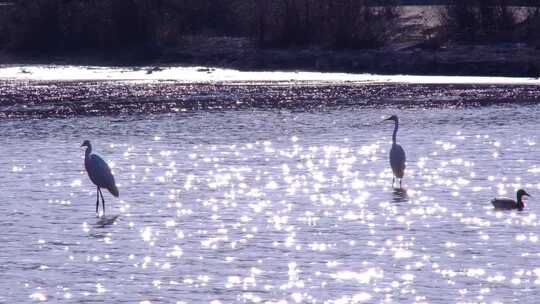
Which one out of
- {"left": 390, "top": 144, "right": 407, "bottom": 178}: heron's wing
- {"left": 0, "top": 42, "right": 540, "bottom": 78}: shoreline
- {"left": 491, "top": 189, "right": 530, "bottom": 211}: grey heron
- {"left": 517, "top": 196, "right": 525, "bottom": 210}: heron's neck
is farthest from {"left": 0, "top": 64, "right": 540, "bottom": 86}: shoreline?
{"left": 491, "top": 189, "right": 530, "bottom": 211}: grey heron

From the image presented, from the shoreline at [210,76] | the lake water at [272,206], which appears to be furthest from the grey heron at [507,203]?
the shoreline at [210,76]

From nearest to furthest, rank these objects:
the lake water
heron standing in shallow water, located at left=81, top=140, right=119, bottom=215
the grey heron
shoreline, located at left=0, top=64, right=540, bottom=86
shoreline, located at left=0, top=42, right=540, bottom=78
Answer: the lake water, the grey heron, heron standing in shallow water, located at left=81, top=140, right=119, bottom=215, shoreline, located at left=0, top=64, right=540, bottom=86, shoreline, located at left=0, top=42, right=540, bottom=78

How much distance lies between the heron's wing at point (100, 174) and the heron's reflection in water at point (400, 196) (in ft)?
13.2

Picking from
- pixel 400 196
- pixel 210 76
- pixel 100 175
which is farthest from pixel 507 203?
pixel 210 76

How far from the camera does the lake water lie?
44.6ft

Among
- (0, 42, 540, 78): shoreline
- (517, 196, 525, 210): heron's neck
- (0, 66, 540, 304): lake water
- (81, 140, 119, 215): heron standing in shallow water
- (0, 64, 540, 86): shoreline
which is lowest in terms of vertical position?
(0, 66, 540, 304): lake water

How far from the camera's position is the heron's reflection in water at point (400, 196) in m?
19.2

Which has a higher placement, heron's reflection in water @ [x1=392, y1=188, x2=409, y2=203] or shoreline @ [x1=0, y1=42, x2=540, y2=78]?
shoreline @ [x1=0, y1=42, x2=540, y2=78]

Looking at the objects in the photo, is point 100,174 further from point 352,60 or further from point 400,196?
point 352,60

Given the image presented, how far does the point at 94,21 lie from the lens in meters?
51.9

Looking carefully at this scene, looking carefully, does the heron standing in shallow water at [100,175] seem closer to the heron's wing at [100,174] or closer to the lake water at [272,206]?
the heron's wing at [100,174]

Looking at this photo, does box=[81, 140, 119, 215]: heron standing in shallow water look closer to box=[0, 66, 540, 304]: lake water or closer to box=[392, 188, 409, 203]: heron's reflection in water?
box=[0, 66, 540, 304]: lake water

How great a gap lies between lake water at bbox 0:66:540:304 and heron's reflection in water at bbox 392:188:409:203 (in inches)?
1.9

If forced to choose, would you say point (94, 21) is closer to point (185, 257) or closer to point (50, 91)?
point (50, 91)
